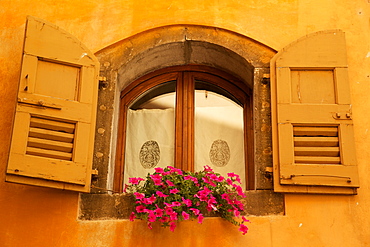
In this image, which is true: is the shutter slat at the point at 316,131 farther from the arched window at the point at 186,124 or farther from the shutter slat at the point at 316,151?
the arched window at the point at 186,124

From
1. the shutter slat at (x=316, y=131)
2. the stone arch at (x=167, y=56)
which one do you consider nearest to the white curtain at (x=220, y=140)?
the stone arch at (x=167, y=56)

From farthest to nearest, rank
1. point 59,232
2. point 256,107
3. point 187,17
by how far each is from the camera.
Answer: point 187,17 < point 256,107 < point 59,232

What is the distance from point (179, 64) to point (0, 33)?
1.48 m

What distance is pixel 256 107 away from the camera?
4.58 meters

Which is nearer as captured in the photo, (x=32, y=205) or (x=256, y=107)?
(x=32, y=205)

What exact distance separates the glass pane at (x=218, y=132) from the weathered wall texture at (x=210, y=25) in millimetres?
617

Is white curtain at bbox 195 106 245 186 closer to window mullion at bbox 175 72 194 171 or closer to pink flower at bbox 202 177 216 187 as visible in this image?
window mullion at bbox 175 72 194 171

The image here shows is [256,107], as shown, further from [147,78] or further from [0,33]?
[0,33]

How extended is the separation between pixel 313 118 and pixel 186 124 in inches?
42.1

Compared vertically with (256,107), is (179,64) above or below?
above

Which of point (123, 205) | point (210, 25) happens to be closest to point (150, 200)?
point (123, 205)

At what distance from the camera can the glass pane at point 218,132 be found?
4824mm

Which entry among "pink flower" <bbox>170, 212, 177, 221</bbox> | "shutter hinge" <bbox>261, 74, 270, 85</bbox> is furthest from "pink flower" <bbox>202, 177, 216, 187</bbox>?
"shutter hinge" <bbox>261, 74, 270, 85</bbox>

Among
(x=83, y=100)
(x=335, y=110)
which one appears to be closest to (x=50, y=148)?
(x=83, y=100)
